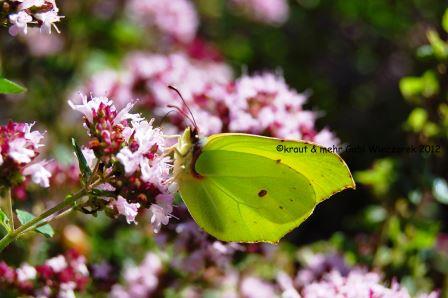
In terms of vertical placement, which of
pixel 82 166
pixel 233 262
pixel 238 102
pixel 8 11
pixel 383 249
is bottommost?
pixel 383 249

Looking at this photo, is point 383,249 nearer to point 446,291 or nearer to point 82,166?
point 446,291

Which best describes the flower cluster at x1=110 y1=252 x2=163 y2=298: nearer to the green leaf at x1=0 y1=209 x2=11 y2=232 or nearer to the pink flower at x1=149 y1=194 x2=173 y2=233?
the pink flower at x1=149 y1=194 x2=173 y2=233

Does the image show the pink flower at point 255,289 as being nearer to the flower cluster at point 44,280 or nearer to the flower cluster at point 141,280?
the flower cluster at point 141,280

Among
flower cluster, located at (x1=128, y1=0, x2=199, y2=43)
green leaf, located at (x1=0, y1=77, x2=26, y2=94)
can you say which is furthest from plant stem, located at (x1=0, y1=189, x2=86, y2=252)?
flower cluster, located at (x1=128, y1=0, x2=199, y2=43)

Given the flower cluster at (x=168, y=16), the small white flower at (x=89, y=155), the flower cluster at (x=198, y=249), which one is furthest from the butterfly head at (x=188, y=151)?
the flower cluster at (x=168, y=16)

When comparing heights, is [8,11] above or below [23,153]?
above

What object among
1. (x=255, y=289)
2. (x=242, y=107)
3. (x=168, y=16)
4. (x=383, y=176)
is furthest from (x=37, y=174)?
(x=168, y=16)

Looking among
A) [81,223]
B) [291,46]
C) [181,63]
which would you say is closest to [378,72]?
[291,46]
